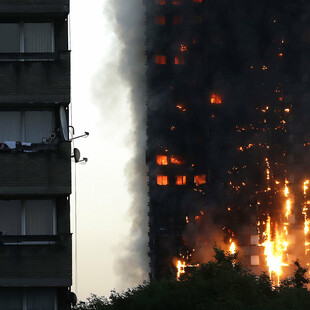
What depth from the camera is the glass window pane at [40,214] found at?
36.9 meters

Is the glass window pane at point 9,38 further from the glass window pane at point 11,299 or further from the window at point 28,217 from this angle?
the glass window pane at point 11,299

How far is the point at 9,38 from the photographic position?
3784 cm

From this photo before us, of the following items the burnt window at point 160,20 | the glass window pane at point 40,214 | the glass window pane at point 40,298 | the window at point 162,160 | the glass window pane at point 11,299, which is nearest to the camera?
the glass window pane at point 11,299

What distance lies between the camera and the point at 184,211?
121125mm

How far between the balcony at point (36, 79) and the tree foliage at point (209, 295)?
7201 millimetres

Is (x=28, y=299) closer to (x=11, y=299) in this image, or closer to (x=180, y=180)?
(x=11, y=299)

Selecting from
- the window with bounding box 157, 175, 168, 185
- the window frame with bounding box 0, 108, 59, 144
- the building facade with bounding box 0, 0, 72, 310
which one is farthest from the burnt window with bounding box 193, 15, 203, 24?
the window frame with bounding box 0, 108, 59, 144

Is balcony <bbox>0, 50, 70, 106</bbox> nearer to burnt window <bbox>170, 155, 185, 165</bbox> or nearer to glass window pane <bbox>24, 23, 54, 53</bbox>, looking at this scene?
glass window pane <bbox>24, 23, 54, 53</bbox>

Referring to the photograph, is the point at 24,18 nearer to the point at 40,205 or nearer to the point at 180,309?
the point at 40,205

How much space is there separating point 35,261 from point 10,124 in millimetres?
4709

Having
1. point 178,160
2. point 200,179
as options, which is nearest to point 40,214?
point 200,179

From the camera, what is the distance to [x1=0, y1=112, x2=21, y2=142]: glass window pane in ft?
122

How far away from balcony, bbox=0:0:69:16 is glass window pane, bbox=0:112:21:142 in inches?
134

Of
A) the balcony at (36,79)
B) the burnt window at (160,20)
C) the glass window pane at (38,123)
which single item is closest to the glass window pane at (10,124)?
the glass window pane at (38,123)
